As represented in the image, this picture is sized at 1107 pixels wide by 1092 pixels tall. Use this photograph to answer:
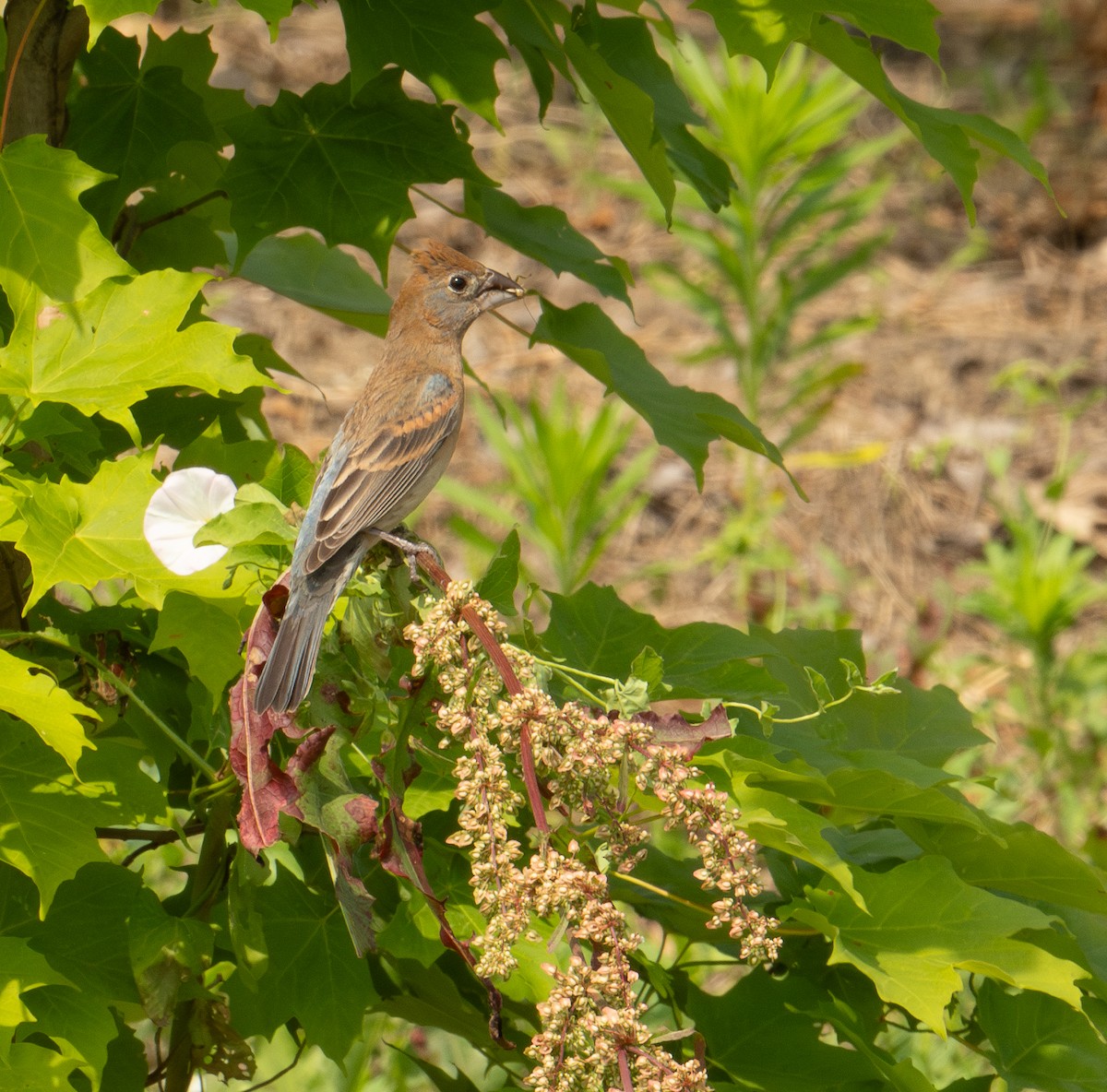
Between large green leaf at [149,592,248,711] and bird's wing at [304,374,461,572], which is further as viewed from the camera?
bird's wing at [304,374,461,572]

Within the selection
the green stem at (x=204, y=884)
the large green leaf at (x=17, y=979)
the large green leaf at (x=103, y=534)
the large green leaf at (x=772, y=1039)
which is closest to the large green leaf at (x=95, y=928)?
the green stem at (x=204, y=884)

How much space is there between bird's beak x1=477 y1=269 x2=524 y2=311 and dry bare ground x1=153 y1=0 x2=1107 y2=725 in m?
3.37

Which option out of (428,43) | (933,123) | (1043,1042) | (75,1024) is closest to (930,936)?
(1043,1042)

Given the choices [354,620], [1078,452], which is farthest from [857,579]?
[354,620]

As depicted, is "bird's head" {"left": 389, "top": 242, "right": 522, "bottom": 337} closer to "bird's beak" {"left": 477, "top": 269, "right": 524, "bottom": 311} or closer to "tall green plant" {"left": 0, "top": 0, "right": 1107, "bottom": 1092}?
"bird's beak" {"left": 477, "top": 269, "right": 524, "bottom": 311}

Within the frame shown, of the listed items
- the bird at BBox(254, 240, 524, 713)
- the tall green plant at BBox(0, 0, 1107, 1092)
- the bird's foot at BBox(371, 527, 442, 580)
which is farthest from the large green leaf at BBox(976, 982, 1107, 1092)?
the bird at BBox(254, 240, 524, 713)

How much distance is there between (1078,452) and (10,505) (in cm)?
712

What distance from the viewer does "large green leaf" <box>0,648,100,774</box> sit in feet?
5.76

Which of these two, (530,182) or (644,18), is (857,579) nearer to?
(530,182)

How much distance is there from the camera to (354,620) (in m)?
1.91

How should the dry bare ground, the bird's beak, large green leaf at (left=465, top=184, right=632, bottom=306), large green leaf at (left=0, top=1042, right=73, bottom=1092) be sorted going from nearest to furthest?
large green leaf at (left=0, top=1042, right=73, bottom=1092) → large green leaf at (left=465, top=184, right=632, bottom=306) → the bird's beak → the dry bare ground

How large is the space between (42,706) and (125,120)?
1.21 m

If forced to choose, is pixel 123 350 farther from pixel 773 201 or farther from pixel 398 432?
pixel 773 201

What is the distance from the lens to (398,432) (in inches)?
Answer: 119
